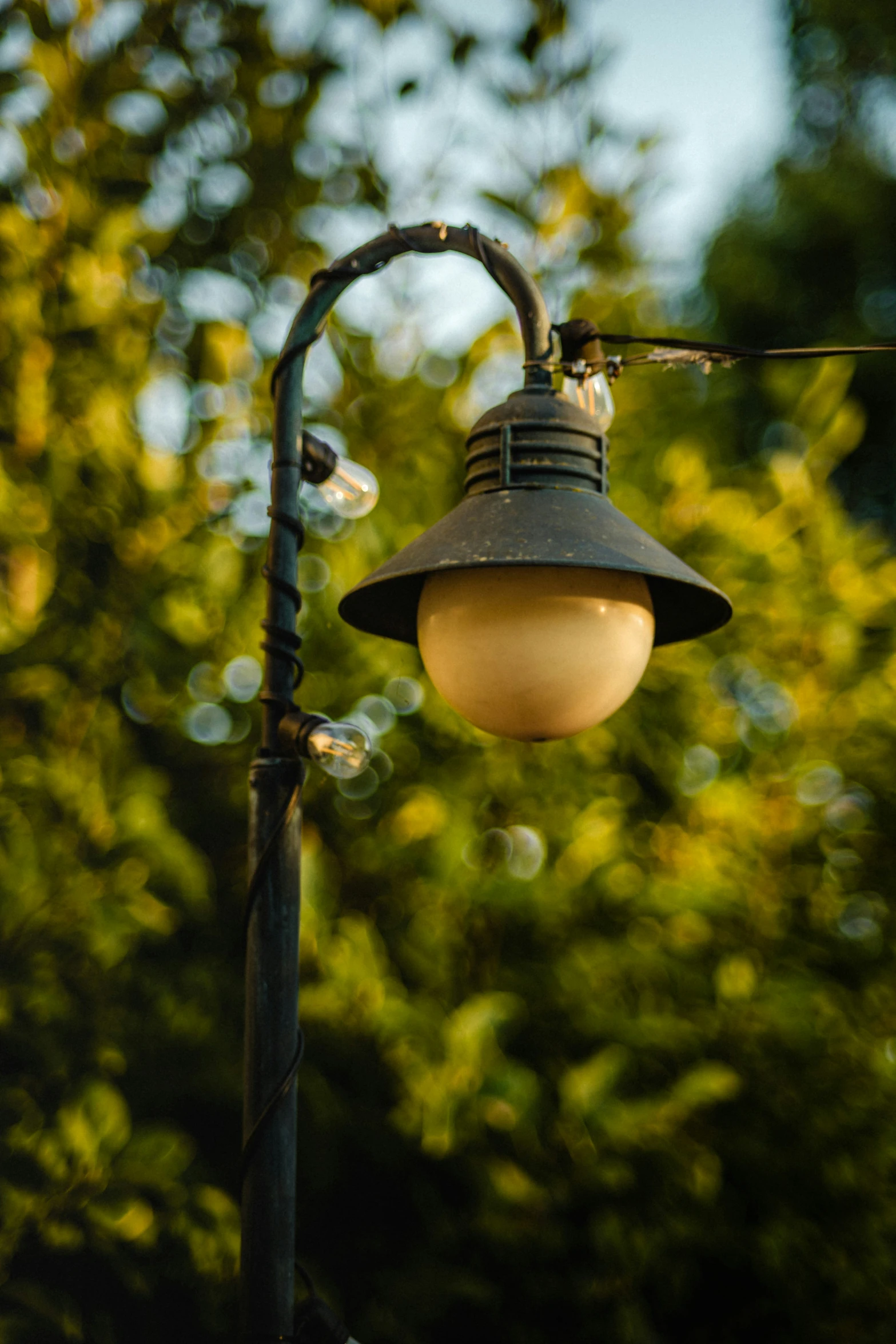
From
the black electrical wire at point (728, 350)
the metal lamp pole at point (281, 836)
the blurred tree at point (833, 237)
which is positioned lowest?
the metal lamp pole at point (281, 836)

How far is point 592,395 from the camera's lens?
142 cm

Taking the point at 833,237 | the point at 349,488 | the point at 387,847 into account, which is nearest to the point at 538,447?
the point at 349,488

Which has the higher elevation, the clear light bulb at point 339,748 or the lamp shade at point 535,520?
the lamp shade at point 535,520

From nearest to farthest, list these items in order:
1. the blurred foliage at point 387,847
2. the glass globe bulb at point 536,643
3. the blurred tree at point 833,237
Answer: the glass globe bulb at point 536,643 → the blurred foliage at point 387,847 → the blurred tree at point 833,237

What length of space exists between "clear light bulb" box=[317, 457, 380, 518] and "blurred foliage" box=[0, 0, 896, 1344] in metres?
0.58

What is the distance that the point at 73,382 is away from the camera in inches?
83.0

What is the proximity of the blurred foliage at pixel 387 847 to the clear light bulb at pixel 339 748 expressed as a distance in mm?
841

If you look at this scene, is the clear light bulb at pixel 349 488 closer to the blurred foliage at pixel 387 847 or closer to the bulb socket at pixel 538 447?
the bulb socket at pixel 538 447

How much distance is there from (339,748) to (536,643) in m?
0.28

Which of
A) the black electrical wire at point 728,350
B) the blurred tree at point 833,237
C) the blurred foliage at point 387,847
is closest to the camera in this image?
the black electrical wire at point 728,350

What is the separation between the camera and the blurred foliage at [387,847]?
1.96 m

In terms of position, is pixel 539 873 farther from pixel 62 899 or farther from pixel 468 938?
pixel 62 899

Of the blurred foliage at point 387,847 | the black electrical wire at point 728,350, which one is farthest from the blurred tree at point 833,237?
the black electrical wire at point 728,350

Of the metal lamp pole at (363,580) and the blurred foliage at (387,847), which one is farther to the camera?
the blurred foliage at (387,847)
